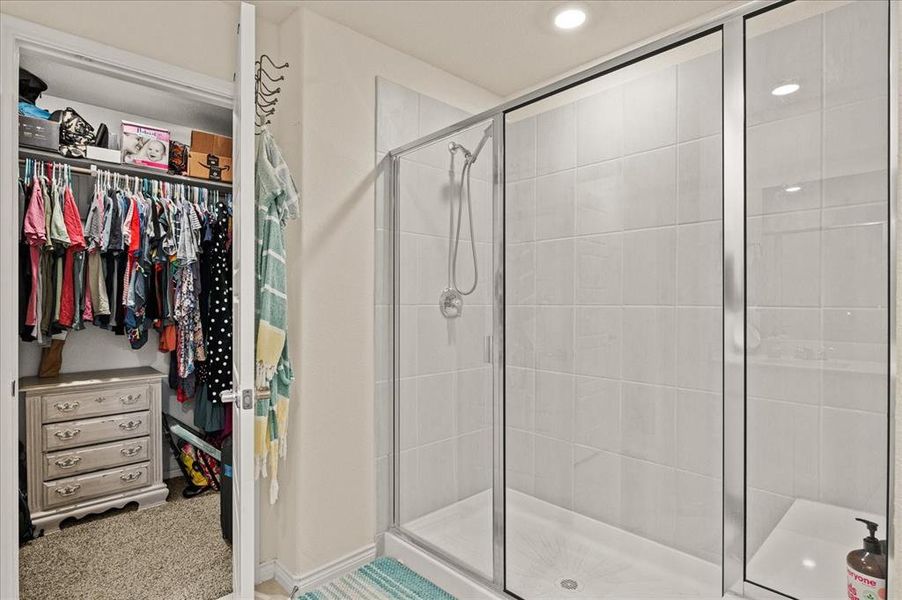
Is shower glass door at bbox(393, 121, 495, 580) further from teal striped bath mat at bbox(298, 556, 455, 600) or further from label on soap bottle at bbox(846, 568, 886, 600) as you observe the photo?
label on soap bottle at bbox(846, 568, 886, 600)

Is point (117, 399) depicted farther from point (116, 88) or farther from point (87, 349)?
point (116, 88)

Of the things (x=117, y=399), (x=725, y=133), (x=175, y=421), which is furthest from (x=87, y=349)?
(x=725, y=133)

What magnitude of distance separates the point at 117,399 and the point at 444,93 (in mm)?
2553

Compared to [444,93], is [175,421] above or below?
below

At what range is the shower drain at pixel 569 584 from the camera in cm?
178

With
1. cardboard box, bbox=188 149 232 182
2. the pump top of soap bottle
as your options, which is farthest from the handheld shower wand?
cardboard box, bbox=188 149 232 182

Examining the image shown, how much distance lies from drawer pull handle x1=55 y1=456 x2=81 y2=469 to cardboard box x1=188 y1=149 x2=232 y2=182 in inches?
70.9

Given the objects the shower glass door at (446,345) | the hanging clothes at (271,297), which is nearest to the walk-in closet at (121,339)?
the hanging clothes at (271,297)

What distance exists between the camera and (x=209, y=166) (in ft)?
11.3

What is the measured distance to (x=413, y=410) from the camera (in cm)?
222

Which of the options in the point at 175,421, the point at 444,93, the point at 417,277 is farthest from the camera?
the point at 175,421

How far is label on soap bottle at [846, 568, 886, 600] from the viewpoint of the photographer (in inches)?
43.0

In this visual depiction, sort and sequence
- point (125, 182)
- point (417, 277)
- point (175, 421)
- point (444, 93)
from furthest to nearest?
point (175, 421)
point (125, 182)
point (444, 93)
point (417, 277)

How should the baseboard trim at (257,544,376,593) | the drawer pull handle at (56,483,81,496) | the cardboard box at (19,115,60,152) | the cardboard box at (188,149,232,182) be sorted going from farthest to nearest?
the cardboard box at (188,149,232,182) → the drawer pull handle at (56,483,81,496) → the cardboard box at (19,115,60,152) → the baseboard trim at (257,544,376,593)
